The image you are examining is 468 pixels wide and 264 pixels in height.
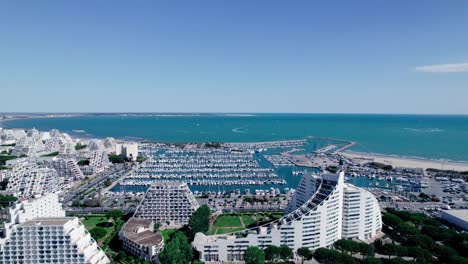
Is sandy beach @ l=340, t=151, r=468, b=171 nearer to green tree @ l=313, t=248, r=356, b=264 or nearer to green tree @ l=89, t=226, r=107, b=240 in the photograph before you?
green tree @ l=313, t=248, r=356, b=264

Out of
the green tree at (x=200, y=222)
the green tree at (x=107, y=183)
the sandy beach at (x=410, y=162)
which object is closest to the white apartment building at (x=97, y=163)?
the green tree at (x=107, y=183)

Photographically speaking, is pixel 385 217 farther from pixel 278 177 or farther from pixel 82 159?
pixel 82 159

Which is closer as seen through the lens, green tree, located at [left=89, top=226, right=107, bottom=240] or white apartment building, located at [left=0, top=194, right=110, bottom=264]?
white apartment building, located at [left=0, top=194, right=110, bottom=264]

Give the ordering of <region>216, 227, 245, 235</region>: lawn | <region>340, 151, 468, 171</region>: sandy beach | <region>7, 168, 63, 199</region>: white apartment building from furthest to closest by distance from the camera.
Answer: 1. <region>340, 151, 468, 171</region>: sandy beach
2. <region>7, 168, 63, 199</region>: white apartment building
3. <region>216, 227, 245, 235</region>: lawn

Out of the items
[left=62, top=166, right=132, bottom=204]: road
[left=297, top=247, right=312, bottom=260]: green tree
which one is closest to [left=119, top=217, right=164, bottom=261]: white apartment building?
[left=297, top=247, right=312, bottom=260]: green tree

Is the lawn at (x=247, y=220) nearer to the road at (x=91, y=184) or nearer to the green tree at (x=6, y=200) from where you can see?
the road at (x=91, y=184)

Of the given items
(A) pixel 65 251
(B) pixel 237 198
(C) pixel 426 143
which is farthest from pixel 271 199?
(C) pixel 426 143
